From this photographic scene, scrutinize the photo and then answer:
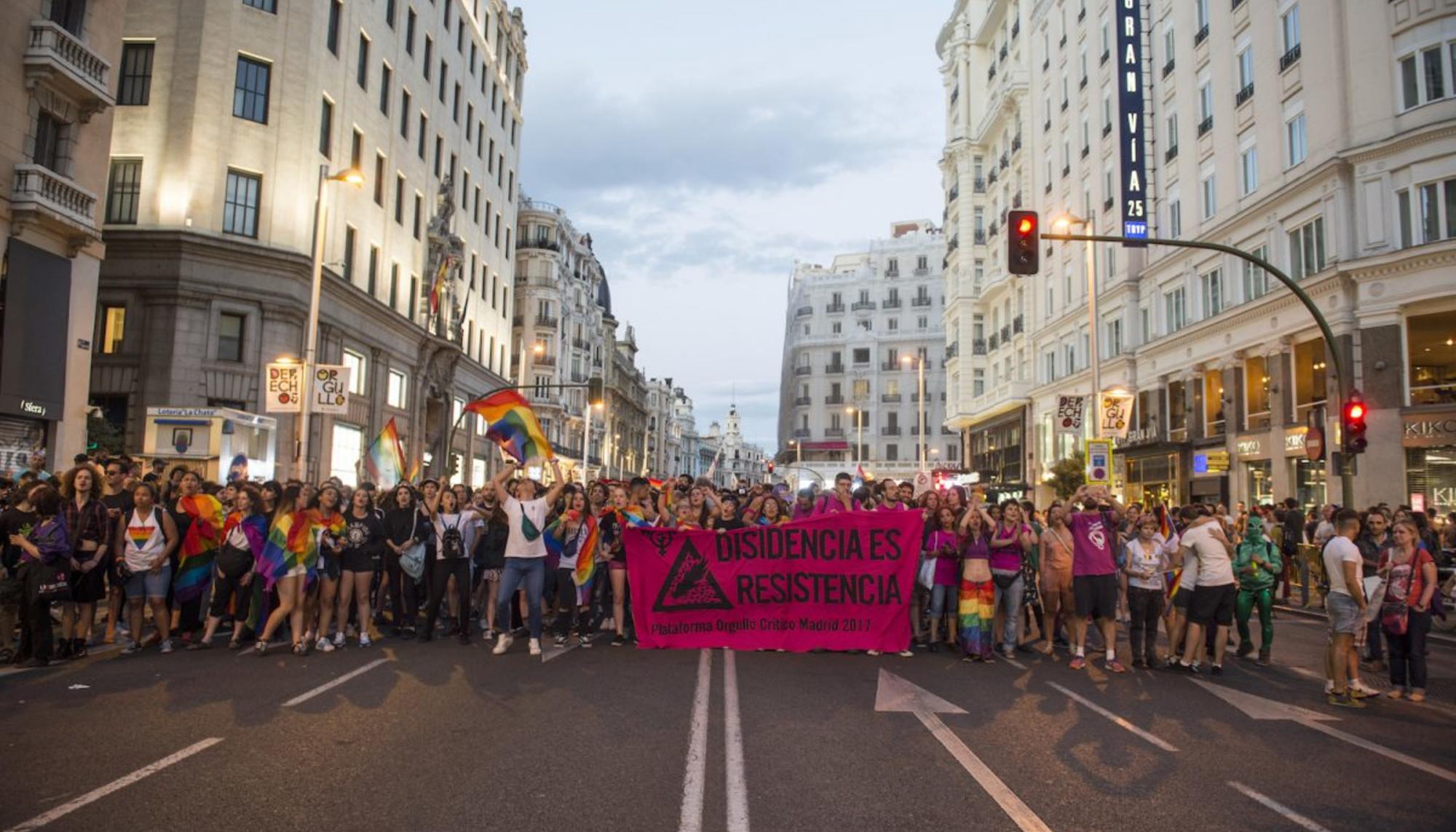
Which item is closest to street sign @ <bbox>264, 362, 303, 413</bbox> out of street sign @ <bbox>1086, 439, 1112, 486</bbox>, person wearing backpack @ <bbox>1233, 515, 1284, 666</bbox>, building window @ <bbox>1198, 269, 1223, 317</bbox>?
street sign @ <bbox>1086, 439, 1112, 486</bbox>

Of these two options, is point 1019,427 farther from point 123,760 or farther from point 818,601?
point 123,760

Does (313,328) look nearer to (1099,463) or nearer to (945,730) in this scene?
(945,730)

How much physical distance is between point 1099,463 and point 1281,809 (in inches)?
680

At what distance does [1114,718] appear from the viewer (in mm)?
8250

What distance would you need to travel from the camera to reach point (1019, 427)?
4953cm

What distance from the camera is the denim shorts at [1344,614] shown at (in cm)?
918

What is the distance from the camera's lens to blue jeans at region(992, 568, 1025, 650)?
11578 millimetres

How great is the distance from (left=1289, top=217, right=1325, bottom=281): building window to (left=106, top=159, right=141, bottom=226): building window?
33.1 metres

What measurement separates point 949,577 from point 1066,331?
33.6 meters

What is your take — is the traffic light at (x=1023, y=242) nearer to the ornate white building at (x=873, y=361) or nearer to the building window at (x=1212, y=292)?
the building window at (x=1212, y=292)

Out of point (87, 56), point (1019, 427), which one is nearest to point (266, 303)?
point (87, 56)

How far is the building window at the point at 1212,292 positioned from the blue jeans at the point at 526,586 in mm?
26719

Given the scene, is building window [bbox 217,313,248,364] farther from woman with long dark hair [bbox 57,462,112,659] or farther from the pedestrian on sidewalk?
the pedestrian on sidewalk

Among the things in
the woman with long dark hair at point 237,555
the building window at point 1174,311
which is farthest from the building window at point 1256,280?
the woman with long dark hair at point 237,555
